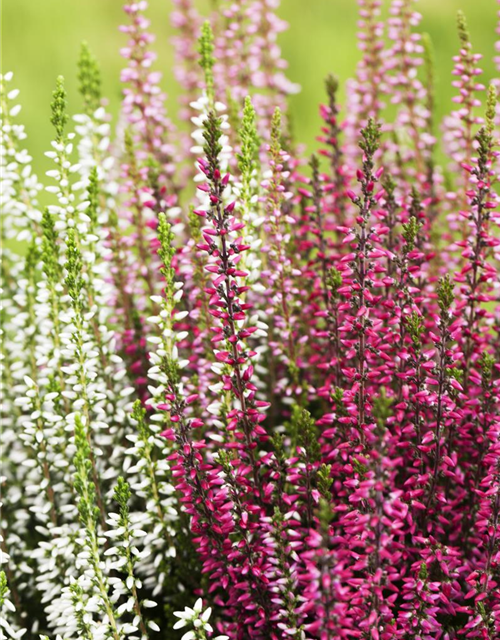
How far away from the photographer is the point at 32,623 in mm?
2648

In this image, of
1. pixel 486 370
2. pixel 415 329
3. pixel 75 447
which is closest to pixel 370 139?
pixel 415 329

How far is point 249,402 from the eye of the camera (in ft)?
7.17

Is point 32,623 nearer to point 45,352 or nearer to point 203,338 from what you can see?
point 45,352

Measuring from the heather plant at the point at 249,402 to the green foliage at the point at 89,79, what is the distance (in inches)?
0.4

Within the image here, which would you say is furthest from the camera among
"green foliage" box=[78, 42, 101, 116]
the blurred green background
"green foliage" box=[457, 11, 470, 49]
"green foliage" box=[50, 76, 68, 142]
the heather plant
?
the blurred green background

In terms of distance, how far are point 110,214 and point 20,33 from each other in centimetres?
468

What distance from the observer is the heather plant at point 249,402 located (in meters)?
1.97

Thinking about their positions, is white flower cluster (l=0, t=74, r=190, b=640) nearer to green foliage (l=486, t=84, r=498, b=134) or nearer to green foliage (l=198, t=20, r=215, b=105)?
green foliage (l=198, t=20, r=215, b=105)

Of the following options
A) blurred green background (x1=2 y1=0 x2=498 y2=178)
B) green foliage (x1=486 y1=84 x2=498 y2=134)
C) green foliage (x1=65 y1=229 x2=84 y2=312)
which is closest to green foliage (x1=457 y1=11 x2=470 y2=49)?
green foliage (x1=486 y1=84 x2=498 y2=134)

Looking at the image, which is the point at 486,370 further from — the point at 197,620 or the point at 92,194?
the point at 92,194

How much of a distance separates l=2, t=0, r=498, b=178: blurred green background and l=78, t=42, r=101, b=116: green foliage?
3606 mm

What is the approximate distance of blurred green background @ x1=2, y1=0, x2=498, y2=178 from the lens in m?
6.64

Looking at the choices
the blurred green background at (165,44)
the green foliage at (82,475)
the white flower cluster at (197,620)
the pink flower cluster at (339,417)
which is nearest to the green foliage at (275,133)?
the pink flower cluster at (339,417)

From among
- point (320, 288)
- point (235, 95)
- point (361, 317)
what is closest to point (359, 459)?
point (361, 317)
